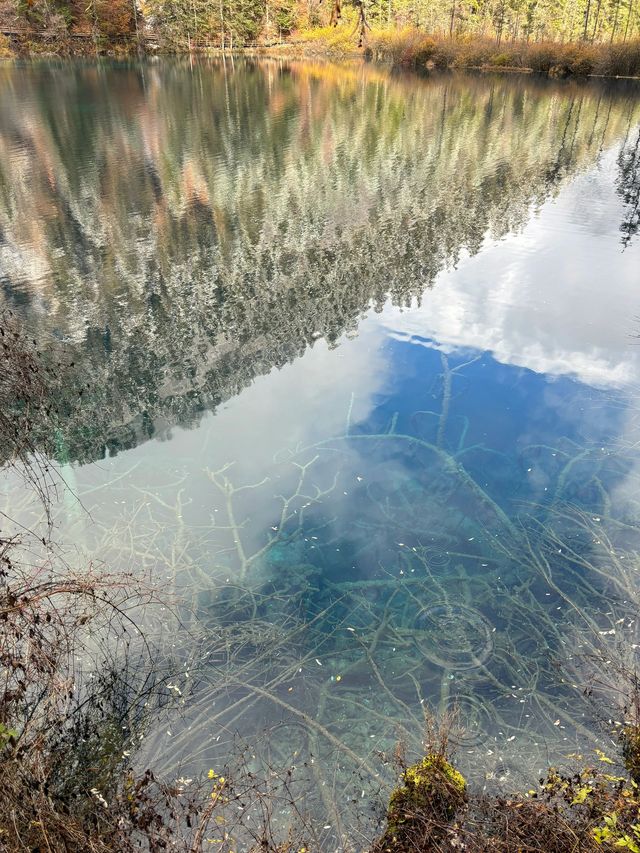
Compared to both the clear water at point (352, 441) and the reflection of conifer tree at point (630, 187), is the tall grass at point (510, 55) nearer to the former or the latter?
the reflection of conifer tree at point (630, 187)

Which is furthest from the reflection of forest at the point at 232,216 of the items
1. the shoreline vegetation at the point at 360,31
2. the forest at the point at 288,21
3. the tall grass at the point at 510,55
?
the forest at the point at 288,21

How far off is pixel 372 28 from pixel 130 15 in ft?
107

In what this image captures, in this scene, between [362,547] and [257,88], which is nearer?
[362,547]

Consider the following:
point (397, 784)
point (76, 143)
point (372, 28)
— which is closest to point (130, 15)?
point (372, 28)

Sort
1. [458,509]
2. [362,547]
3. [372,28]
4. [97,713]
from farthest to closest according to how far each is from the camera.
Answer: [372,28], [458,509], [362,547], [97,713]

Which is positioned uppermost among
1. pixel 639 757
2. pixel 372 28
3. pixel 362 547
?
pixel 372 28

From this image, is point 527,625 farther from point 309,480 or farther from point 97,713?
point 97,713

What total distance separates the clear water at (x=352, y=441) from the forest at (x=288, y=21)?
4889 centimetres

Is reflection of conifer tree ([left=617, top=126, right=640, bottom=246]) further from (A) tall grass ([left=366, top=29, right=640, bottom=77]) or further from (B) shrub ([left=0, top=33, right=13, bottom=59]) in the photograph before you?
(B) shrub ([left=0, top=33, right=13, bottom=59])

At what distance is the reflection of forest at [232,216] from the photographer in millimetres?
9875

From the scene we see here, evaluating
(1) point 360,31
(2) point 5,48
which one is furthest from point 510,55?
(2) point 5,48

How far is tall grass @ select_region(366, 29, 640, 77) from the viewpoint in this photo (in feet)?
139

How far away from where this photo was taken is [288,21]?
84.4 m

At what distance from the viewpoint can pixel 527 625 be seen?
5.37m
